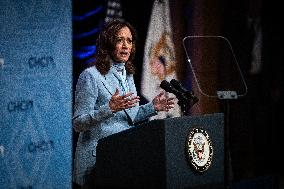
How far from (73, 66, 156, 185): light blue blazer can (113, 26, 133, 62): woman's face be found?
10 centimetres

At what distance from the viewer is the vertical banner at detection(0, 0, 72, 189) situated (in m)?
2.73

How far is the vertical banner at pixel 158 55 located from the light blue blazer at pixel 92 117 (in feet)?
4.97

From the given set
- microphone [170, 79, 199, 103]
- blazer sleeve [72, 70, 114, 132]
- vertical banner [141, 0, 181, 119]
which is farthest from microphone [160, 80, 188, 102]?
vertical banner [141, 0, 181, 119]

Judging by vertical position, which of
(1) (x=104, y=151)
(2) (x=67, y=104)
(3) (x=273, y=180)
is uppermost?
(2) (x=67, y=104)

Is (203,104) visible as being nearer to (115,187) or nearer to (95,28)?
(95,28)

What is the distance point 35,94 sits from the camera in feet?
9.31

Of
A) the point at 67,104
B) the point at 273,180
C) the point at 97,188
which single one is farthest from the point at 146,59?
the point at 97,188

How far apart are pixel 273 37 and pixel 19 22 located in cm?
302

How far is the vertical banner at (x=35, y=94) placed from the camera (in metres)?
2.73

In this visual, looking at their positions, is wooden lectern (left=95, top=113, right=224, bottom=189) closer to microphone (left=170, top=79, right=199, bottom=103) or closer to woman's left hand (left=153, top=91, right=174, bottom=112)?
microphone (left=170, top=79, right=199, bottom=103)

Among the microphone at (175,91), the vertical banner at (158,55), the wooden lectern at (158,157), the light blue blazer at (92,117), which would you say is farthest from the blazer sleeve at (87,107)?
the vertical banner at (158,55)

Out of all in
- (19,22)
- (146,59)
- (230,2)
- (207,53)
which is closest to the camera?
(19,22)

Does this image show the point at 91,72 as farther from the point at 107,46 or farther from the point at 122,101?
the point at 122,101

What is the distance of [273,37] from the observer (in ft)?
16.3
